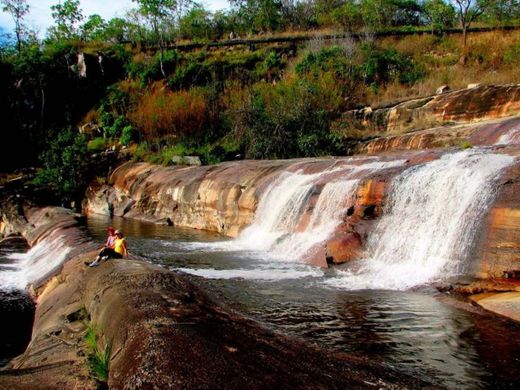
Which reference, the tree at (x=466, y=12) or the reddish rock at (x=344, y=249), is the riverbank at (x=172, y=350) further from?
the tree at (x=466, y=12)

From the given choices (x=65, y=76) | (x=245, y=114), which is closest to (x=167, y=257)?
(x=245, y=114)

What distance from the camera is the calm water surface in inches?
214

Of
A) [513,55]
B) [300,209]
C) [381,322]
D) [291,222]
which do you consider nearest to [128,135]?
[291,222]

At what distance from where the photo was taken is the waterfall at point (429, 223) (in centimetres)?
920

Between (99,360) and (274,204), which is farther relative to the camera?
(274,204)

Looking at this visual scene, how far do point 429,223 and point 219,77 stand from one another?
30957 millimetres

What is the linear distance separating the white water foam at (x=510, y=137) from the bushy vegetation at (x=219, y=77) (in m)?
9.72

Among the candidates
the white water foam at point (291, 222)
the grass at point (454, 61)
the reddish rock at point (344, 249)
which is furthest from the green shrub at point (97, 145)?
the reddish rock at point (344, 249)

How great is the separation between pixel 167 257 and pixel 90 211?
1678 centimetres

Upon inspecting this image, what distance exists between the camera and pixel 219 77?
1528 inches

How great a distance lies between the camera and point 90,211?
92.9ft

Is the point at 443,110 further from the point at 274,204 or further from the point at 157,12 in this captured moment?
the point at 157,12

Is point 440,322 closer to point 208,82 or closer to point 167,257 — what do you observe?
point 167,257

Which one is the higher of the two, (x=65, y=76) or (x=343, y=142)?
(x=65, y=76)
